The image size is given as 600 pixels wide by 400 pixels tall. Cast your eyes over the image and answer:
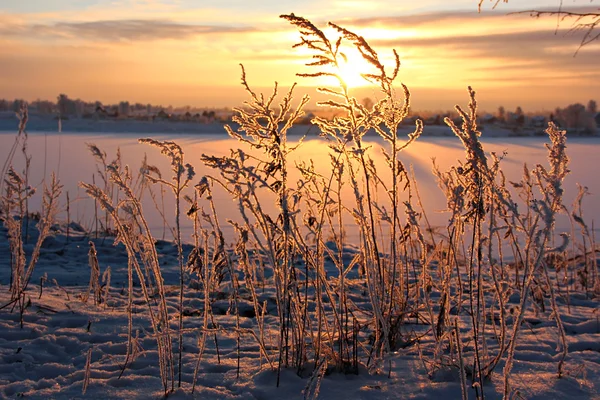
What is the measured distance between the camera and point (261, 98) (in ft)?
6.87

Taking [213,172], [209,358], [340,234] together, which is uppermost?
[340,234]

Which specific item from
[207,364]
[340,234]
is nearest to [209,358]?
[207,364]

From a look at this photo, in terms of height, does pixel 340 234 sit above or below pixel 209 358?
above

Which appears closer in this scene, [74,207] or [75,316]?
[75,316]

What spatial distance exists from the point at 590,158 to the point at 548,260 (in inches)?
429

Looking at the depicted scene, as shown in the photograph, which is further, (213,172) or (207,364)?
(213,172)

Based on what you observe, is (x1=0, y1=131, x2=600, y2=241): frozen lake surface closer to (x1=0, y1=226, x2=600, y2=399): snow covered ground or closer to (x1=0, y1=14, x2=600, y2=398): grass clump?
(x1=0, y1=226, x2=600, y2=399): snow covered ground

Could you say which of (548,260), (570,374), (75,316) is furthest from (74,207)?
(570,374)

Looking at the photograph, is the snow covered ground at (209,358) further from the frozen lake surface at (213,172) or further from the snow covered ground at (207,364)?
the frozen lake surface at (213,172)

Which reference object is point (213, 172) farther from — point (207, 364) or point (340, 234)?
point (340, 234)

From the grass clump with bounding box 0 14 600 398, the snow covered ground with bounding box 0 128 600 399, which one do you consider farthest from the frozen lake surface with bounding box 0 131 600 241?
the grass clump with bounding box 0 14 600 398

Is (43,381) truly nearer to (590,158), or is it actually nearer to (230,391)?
(230,391)

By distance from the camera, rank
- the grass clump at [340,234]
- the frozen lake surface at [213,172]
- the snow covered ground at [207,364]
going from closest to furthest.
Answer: the grass clump at [340,234] → the snow covered ground at [207,364] → the frozen lake surface at [213,172]

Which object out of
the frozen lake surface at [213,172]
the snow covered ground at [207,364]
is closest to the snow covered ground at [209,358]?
the snow covered ground at [207,364]
